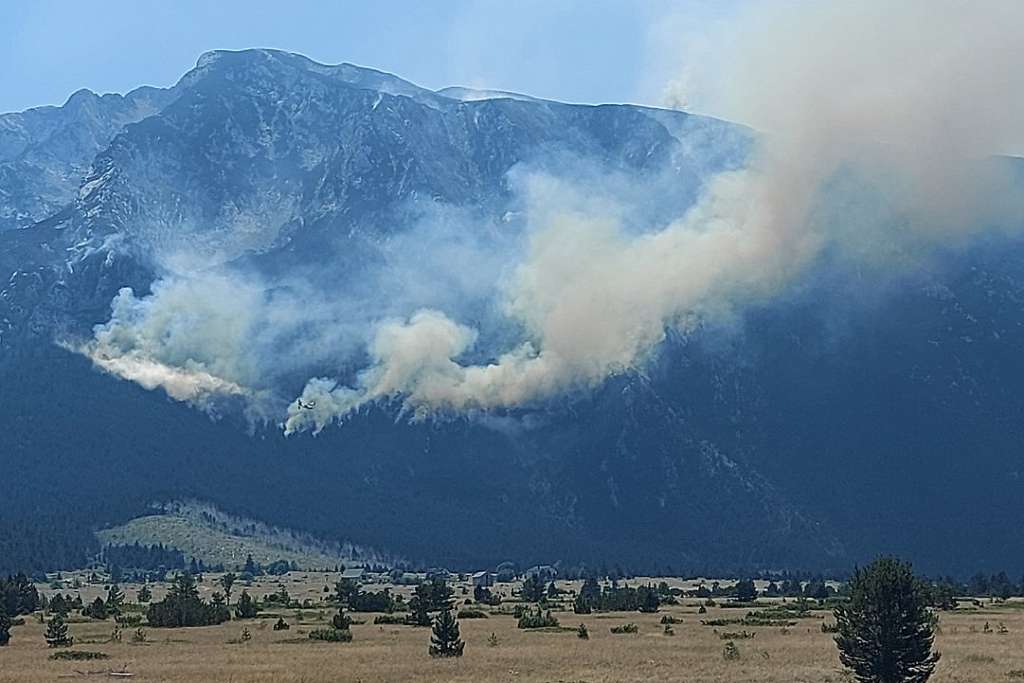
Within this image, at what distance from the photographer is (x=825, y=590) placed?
7111 inches

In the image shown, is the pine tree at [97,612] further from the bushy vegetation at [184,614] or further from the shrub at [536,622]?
the shrub at [536,622]

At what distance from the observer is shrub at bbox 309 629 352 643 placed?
9500 centimetres

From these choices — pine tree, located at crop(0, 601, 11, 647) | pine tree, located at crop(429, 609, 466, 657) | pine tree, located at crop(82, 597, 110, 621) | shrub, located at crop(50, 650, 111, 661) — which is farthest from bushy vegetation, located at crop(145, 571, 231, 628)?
pine tree, located at crop(429, 609, 466, 657)

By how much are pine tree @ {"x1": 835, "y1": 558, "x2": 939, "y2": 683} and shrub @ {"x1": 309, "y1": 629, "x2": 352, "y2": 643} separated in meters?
44.8

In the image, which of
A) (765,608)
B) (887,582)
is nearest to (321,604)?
(765,608)

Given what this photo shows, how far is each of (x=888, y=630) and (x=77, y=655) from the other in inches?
1993

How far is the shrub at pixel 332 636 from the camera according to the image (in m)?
95.0

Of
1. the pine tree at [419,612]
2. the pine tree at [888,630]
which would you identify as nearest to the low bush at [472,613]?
the pine tree at [419,612]

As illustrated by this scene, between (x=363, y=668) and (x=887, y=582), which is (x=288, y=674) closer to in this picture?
(x=363, y=668)

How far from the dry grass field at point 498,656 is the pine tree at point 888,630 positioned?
13.7ft

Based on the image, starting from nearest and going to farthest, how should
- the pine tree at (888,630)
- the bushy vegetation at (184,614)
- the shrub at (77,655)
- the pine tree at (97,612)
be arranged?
the pine tree at (888,630) → the shrub at (77,655) → the bushy vegetation at (184,614) → the pine tree at (97,612)

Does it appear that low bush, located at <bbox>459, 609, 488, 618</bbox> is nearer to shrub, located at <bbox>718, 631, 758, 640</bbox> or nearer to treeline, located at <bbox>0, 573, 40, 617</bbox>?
shrub, located at <bbox>718, 631, 758, 640</bbox>

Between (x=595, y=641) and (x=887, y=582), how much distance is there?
35.7 m

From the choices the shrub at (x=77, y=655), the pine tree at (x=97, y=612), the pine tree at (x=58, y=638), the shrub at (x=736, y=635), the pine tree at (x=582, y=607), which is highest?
the pine tree at (x=582, y=607)
